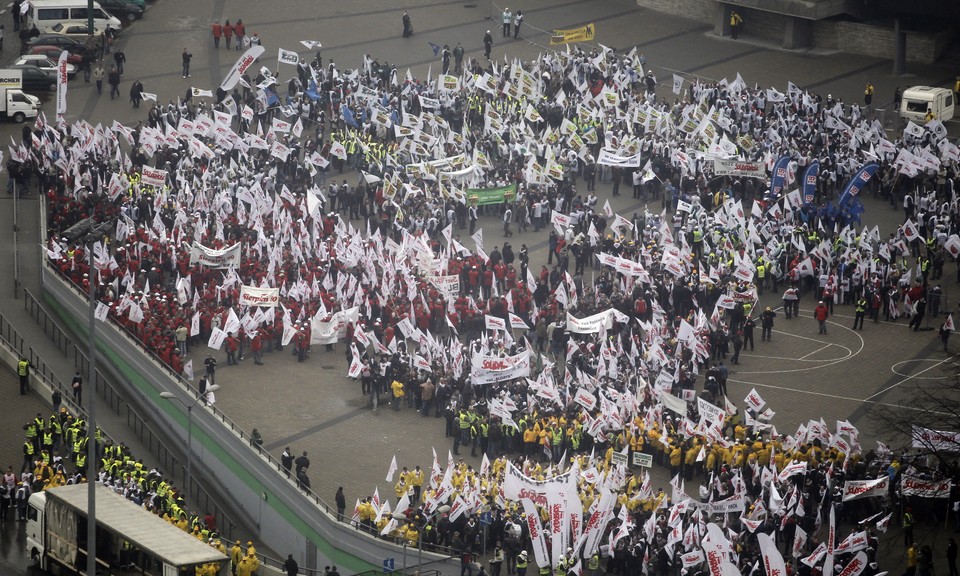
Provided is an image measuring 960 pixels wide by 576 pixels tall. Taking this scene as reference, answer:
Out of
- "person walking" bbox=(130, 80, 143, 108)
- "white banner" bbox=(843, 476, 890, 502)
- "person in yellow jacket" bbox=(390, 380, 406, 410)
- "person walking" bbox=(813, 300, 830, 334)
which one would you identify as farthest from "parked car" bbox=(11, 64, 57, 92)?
"white banner" bbox=(843, 476, 890, 502)

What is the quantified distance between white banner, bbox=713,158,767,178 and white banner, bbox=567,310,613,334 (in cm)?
1141

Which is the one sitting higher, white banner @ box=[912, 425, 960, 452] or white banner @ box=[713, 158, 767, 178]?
white banner @ box=[713, 158, 767, 178]

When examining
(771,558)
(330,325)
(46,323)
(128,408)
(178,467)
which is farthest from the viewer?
(46,323)

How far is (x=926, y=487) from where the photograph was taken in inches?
1512

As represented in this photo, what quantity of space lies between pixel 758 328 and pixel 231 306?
49.1 feet

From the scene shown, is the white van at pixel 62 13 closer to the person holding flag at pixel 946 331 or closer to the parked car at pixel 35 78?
the parked car at pixel 35 78

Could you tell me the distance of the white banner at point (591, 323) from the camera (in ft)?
158

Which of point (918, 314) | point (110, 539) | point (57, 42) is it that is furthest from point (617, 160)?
point (110, 539)

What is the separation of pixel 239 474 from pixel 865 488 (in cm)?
1559

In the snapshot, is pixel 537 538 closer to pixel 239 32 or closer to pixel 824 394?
pixel 824 394

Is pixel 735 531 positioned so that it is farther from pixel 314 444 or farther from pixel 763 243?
pixel 763 243

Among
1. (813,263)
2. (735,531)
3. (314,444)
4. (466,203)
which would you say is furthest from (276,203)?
(735,531)

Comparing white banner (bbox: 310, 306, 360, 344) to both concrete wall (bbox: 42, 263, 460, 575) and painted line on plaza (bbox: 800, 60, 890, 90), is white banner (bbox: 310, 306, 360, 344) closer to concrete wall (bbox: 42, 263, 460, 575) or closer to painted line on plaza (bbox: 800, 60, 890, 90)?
concrete wall (bbox: 42, 263, 460, 575)

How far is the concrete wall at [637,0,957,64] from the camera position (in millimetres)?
73562
